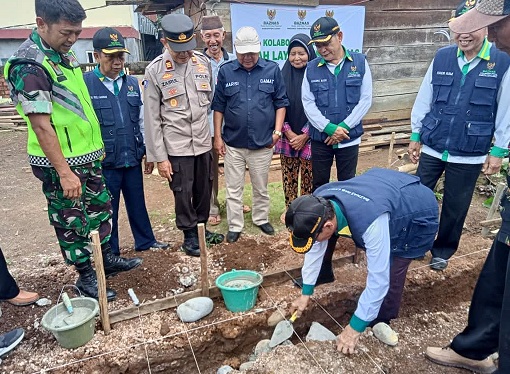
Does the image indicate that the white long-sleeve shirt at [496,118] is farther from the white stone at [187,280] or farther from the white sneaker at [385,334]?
the white stone at [187,280]

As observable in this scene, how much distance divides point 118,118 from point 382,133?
6464 millimetres

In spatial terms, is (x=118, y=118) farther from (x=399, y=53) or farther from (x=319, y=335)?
(x=399, y=53)

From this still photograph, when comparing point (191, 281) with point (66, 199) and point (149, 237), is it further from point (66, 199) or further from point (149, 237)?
point (66, 199)

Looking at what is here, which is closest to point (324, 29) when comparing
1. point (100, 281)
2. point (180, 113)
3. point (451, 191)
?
point (180, 113)

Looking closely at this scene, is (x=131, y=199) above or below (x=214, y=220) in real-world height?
above

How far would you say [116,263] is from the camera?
11.7 ft

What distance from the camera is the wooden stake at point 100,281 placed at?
8.65 ft

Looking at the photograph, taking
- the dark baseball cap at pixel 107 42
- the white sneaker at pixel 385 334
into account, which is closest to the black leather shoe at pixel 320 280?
the white sneaker at pixel 385 334

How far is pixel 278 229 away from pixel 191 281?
1.44 metres

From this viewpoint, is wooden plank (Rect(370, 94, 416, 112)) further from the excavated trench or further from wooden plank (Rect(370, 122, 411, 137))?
the excavated trench

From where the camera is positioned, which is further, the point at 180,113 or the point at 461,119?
the point at 180,113

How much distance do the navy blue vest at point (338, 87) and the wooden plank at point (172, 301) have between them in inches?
57.3

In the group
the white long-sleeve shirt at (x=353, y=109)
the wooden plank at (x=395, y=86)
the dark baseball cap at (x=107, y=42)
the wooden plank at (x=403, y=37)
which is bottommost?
the wooden plank at (x=395, y=86)

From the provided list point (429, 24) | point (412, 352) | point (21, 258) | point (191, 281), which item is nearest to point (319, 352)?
point (412, 352)
